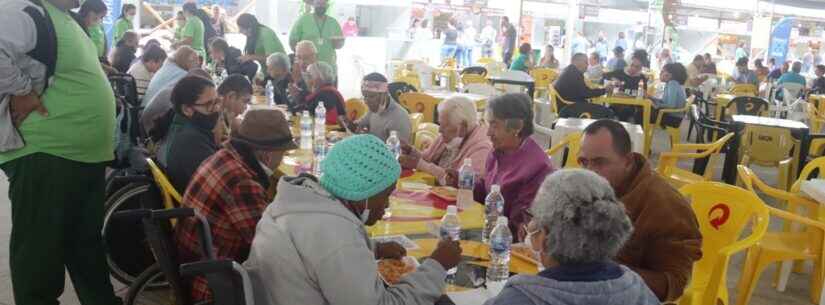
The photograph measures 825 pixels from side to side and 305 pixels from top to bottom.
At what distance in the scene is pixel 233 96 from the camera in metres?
4.72

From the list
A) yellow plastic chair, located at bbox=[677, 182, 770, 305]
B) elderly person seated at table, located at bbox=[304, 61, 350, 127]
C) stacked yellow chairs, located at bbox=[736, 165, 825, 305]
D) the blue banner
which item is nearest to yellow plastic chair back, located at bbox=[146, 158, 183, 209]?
yellow plastic chair, located at bbox=[677, 182, 770, 305]

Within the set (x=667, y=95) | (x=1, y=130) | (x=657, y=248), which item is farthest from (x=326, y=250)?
(x=667, y=95)

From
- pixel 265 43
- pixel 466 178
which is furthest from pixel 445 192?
pixel 265 43

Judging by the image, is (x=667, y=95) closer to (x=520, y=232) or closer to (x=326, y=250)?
(x=520, y=232)

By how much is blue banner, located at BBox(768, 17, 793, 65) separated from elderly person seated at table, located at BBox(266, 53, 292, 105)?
15.4 metres

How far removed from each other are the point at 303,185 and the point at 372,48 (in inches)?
504

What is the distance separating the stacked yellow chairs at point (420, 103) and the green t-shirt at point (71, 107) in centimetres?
450

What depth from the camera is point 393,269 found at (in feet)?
7.53

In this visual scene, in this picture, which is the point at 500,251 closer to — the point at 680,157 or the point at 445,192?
the point at 445,192

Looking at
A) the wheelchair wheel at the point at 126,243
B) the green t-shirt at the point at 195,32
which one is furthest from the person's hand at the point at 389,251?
the green t-shirt at the point at 195,32

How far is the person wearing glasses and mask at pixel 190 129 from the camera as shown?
10.9 feet

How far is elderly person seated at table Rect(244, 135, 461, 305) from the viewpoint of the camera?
5.87 ft

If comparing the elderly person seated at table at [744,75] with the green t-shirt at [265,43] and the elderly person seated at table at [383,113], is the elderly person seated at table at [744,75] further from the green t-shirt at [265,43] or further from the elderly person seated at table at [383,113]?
the elderly person seated at table at [383,113]

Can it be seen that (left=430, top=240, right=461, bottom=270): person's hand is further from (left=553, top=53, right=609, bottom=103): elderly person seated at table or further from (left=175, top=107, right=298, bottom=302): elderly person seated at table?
(left=553, top=53, right=609, bottom=103): elderly person seated at table
